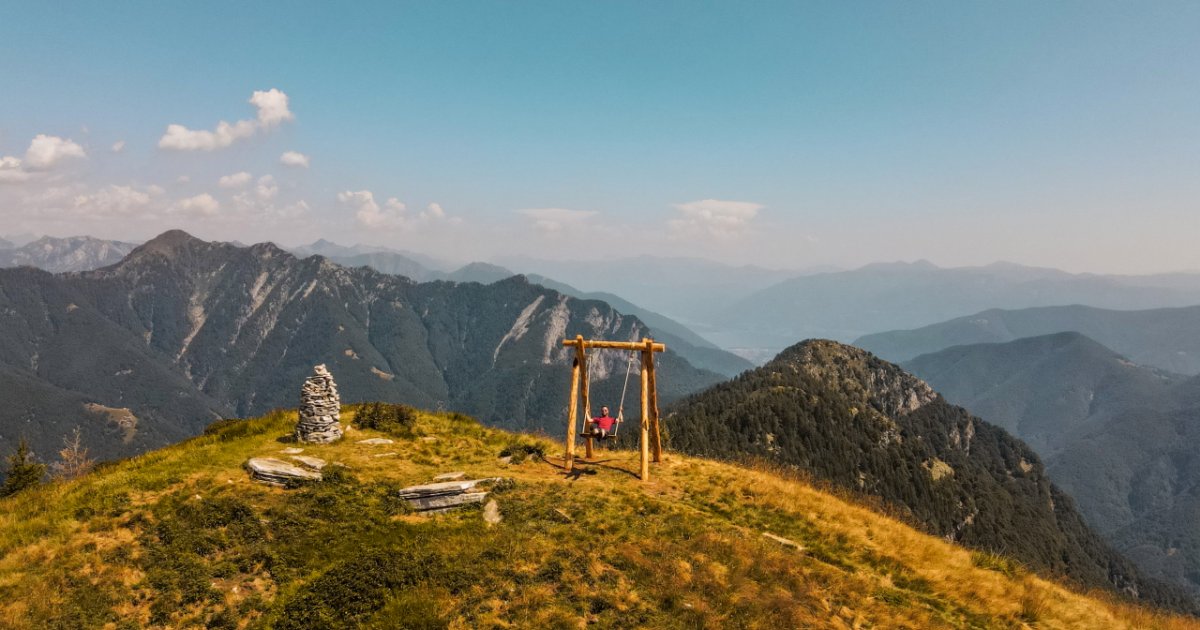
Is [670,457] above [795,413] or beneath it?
above

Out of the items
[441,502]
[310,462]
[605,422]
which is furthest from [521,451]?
[310,462]

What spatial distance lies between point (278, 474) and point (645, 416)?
14.9 meters

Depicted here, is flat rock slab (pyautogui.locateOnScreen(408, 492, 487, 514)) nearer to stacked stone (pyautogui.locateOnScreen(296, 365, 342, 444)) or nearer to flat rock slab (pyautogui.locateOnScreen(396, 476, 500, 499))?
flat rock slab (pyautogui.locateOnScreen(396, 476, 500, 499))

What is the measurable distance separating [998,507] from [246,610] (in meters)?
188

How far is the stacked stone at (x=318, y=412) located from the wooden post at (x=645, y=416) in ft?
48.9

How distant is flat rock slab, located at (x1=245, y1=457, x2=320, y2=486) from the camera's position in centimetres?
1931

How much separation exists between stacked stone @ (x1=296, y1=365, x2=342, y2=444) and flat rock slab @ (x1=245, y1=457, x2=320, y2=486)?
4335mm

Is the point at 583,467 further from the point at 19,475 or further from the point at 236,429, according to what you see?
the point at 19,475

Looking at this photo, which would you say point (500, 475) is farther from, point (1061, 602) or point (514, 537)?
point (1061, 602)

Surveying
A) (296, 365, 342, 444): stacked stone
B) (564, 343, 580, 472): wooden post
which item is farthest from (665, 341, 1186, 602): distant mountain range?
(296, 365, 342, 444): stacked stone

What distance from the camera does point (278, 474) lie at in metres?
19.4

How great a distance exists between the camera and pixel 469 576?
1427 centimetres

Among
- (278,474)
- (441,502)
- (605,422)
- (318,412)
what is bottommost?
(441,502)

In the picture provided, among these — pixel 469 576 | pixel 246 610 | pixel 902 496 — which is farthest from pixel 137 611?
pixel 902 496
